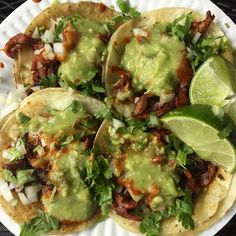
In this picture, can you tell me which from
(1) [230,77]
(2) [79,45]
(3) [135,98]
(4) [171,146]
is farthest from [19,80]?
(1) [230,77]

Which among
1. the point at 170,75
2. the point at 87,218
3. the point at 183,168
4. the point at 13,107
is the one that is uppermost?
the point at 170,75

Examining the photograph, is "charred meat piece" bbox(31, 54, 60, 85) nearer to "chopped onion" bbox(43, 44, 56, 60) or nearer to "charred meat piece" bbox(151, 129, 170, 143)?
"chopped onion" bbox(43, 44, 56, 60)

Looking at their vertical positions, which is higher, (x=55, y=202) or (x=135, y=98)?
(x=135, y=98)

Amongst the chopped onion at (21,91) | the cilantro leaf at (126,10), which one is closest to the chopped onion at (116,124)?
the chopped onion at (21,91)

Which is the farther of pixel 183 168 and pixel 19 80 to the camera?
pixel 19 80

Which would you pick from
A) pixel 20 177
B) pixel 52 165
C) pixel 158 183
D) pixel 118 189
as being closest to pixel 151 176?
pixel 158 183

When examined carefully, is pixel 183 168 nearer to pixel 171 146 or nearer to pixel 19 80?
pixel 171 146

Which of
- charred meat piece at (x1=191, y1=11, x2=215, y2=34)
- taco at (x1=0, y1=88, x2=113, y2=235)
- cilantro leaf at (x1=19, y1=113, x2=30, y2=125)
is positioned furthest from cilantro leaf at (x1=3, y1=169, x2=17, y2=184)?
charred meat piece at (x1=191, y1=11, x2=215, y2=34)
